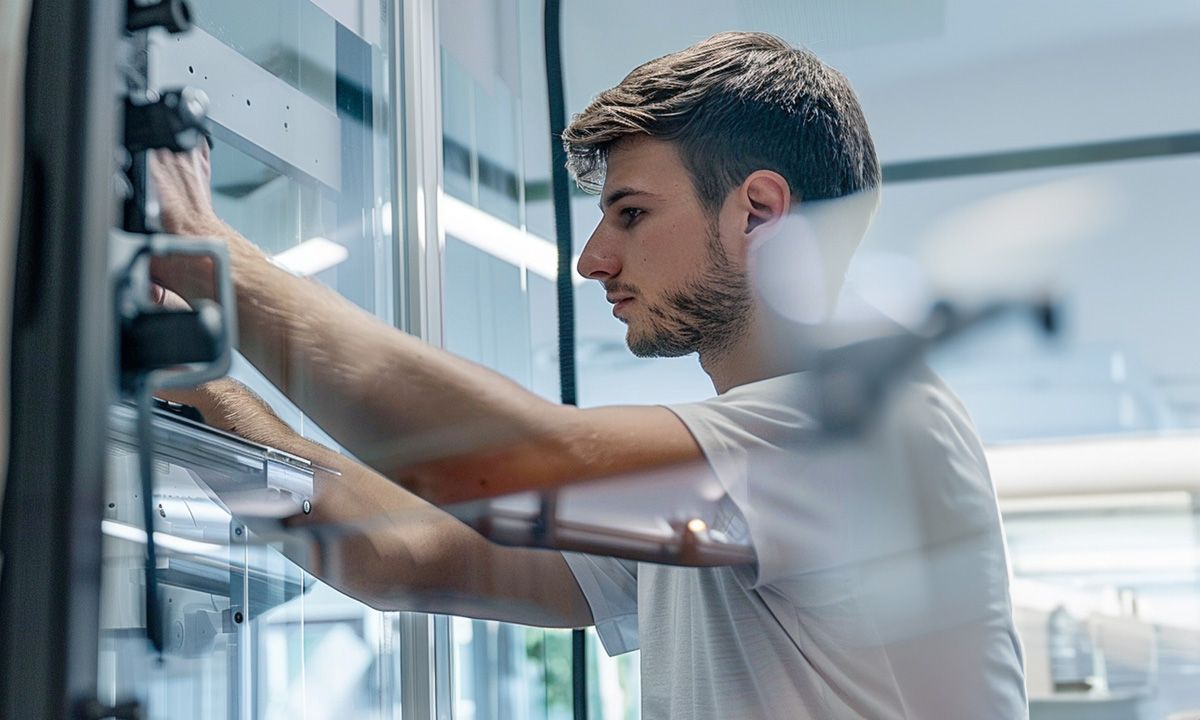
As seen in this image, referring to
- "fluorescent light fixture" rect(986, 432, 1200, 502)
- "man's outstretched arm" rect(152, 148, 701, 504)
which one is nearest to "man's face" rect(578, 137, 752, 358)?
"man's outstretched arm" rect(152, 148, 701, 504)

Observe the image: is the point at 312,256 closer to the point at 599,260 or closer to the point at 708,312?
the point at 599,260

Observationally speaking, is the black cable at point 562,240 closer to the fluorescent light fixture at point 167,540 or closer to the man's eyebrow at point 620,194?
the man's eyebrow at point 620,194

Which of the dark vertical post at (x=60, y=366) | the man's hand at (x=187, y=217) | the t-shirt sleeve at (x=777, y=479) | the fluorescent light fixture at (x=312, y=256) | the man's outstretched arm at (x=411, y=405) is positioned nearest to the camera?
the dark vertical post at (x=60, y=366)

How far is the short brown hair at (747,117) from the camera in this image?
3.45ft

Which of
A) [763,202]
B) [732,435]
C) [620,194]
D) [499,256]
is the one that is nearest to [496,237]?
[499,256]

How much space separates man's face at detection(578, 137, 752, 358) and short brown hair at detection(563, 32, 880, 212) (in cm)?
2

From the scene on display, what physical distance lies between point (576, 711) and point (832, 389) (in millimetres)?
600

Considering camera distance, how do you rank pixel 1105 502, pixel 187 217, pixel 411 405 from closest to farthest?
pixel 187 217, pixel 411 405, pixel 1105 502

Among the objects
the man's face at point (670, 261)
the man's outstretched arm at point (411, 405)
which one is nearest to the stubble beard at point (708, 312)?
the man's face at point (670, 261)

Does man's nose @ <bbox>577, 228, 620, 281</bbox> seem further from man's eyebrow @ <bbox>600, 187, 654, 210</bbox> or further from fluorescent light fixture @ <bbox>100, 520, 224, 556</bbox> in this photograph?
fluorescent light fixture @ <bbox>100, 520, 224, 556</bbox>

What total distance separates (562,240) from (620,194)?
32 centimetres

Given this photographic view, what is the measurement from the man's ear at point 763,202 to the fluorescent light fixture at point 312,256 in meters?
0.39

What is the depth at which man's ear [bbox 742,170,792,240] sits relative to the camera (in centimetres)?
104

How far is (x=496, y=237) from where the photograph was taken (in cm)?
A: 151
